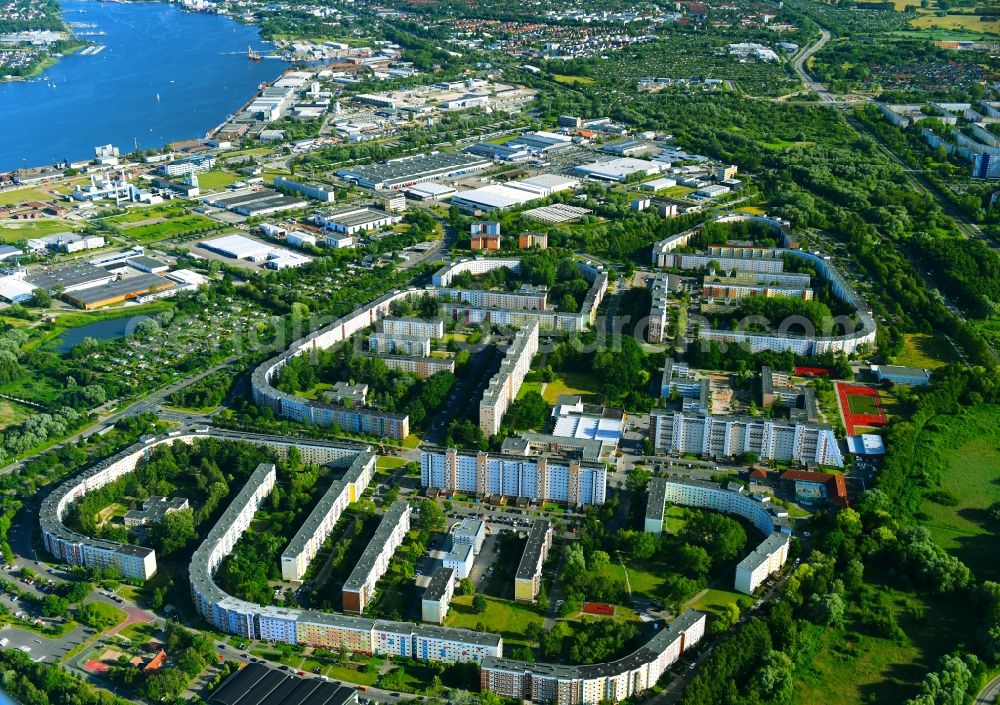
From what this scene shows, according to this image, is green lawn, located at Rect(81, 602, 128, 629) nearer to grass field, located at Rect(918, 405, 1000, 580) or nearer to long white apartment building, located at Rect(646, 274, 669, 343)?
grass field, located at Rect(918, 405, 1000, 580)

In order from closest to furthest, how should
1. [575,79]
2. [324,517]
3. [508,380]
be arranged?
[324,517] < [508,380] < [575,79]

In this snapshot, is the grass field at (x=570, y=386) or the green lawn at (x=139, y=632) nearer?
the green lawn at (x=139, y=632)

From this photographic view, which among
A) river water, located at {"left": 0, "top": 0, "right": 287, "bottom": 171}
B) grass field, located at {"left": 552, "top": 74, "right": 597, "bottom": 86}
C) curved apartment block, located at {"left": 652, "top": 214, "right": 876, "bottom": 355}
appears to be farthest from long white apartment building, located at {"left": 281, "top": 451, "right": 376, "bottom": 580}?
grass field, located at {"left": 552, "top": 74, "right": 597, "bottom": 86}

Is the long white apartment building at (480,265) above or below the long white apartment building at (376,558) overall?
above

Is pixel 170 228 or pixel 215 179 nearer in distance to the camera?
pixel 170 228

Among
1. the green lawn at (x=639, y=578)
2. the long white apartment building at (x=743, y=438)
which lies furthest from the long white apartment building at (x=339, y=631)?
the long white apartment building at (x=743, y=438)

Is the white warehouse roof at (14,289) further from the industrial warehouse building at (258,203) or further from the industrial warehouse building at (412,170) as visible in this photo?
the industrial warehouse building at (412,170)

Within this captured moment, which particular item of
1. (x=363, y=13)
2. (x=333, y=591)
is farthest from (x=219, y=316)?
(x=363, y=13)

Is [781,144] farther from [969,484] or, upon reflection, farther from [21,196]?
[21,196]

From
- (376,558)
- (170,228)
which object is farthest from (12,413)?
(170,228)
